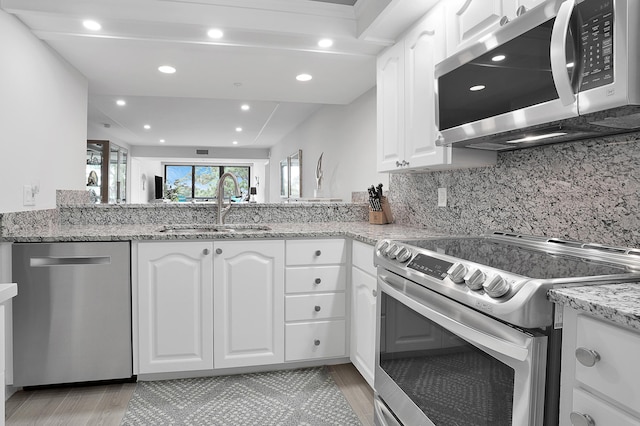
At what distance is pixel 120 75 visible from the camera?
299cm

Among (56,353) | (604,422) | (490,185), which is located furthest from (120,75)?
(604,422)

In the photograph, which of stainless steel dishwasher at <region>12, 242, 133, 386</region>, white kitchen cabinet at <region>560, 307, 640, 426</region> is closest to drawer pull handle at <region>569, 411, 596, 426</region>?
white kitchen cabinet at <region>560, 307, 640, 426</region>

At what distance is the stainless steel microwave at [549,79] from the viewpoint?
3.20 ft

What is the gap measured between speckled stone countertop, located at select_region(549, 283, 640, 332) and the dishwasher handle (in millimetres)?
2093

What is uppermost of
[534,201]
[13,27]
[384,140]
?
[13,27]

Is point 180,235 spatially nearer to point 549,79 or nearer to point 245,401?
point 245,401

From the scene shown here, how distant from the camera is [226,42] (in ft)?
7.89

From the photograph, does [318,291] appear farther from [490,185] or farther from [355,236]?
[490,185]

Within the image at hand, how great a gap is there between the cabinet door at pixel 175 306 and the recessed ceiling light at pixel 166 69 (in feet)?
4.20

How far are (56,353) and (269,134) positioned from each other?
5.96 metres

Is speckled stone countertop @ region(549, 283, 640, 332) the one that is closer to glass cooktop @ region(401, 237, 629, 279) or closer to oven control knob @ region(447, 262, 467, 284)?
glass cooktop @ region(401, 237, 629, 279)

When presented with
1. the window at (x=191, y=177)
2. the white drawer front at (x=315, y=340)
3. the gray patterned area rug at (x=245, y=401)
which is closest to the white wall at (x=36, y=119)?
the gray patterned area rug at (x=245, y=401)

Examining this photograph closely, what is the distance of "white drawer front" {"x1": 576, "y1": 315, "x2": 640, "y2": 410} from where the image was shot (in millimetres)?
743

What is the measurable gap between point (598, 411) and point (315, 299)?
1749 mm
